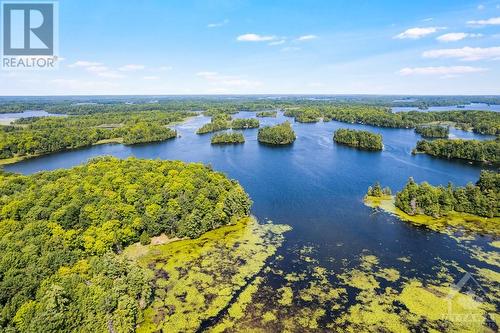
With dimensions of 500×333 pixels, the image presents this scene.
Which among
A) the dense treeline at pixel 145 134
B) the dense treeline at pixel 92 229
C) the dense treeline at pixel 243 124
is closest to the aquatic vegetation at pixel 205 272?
the dense treeline at pixel 92 229

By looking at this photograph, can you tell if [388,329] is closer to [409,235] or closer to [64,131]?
[409,235]

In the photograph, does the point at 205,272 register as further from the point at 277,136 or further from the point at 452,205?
the point at 277,136

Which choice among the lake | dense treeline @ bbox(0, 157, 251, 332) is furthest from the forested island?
dense treeline @ bbox(0, 157, 251, 332)

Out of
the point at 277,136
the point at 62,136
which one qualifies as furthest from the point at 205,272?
the point at 62,136

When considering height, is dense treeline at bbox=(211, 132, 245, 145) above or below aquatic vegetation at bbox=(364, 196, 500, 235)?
above

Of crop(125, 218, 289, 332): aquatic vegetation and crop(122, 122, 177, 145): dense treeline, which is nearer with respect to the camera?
crop(125, 218, 289, 332): aquatic vegetation

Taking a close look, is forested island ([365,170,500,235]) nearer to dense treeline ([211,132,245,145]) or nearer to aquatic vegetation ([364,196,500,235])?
aquatic vegetation ([364,196,500,235])

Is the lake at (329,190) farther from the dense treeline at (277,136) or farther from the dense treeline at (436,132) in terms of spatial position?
the dense treeline at (436,132)
